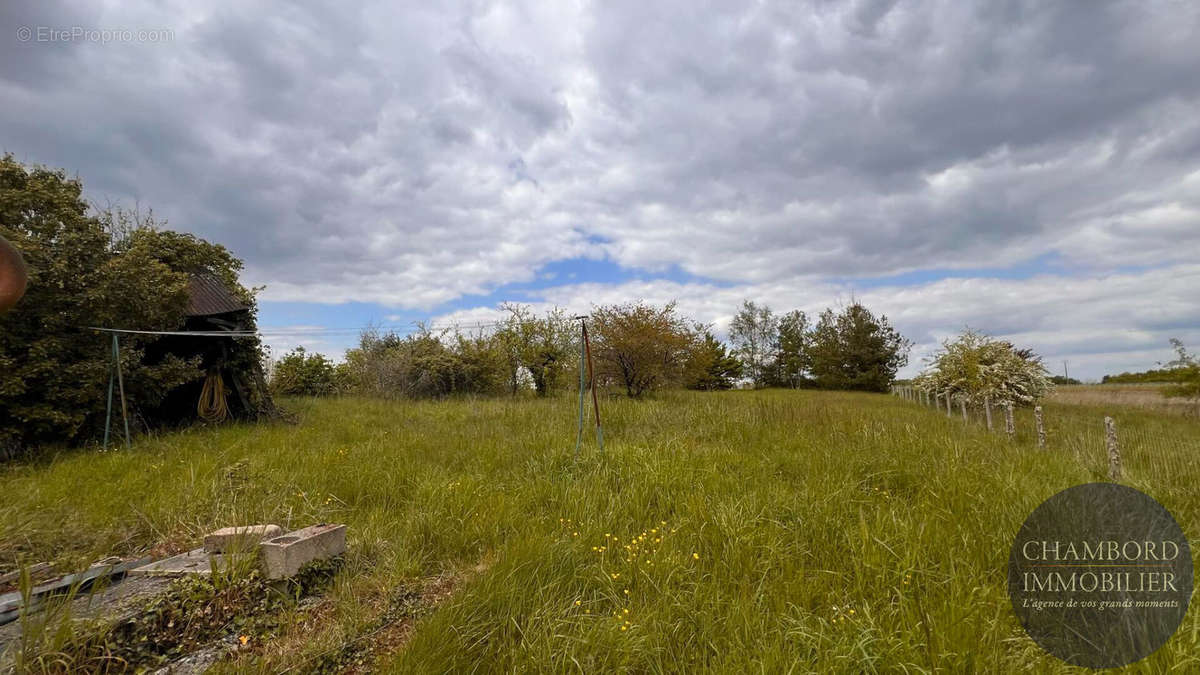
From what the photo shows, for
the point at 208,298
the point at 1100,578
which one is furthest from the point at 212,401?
the point at 1100,578

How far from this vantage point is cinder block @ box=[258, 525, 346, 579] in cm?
292

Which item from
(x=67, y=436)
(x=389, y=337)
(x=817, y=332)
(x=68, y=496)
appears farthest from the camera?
(x=817, y=332)

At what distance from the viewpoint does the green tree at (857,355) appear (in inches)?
1401

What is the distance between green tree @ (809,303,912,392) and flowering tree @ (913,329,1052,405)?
18.0 meters

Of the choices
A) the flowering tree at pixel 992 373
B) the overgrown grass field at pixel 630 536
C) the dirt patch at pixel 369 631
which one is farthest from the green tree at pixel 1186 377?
the dirt patch at pixel 369 631

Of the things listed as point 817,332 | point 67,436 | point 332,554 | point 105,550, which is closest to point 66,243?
point 67,436

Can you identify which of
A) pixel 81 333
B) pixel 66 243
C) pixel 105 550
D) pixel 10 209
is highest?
pixel 10 209

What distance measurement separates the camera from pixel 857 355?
117 feet

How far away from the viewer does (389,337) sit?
59.4 ft

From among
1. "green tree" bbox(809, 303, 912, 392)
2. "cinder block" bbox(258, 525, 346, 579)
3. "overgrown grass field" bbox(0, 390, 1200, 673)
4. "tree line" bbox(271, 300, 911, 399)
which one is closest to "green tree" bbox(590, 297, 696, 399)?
"tree line" bbox(271, 300, 911, 399)

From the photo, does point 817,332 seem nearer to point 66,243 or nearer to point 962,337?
point 962,337

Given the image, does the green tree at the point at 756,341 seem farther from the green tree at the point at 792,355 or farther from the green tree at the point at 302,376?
the green tree at the point at 302,376

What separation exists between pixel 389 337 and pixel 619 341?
31.2 feet

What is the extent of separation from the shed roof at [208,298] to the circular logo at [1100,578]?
13.1m
